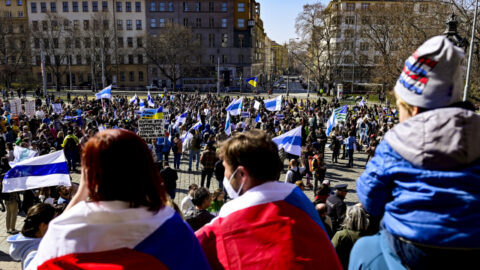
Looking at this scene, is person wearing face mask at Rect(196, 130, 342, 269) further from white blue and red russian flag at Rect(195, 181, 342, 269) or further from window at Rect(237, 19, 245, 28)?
window at Rect(237, 19, 245, 28)

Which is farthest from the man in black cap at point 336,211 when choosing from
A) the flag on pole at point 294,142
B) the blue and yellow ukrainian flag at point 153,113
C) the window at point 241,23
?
the window at point 241,23

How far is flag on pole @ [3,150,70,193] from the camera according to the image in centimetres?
705

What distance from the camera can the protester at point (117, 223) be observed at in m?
1.64

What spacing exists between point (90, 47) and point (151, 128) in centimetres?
6426

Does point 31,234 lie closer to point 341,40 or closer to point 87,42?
point 341,40

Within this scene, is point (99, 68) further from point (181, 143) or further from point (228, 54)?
point (181, 143)

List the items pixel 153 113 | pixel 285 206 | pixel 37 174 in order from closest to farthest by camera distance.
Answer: pixel 285 206 → pixel 37 174 → pixel 153 113

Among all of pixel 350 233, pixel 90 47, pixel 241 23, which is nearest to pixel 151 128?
pixel 350 233

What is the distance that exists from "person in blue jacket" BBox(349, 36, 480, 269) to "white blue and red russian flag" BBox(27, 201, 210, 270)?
3.09ft

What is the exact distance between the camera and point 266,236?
6.12 feet

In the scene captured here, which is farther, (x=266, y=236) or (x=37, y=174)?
(x=37, y=174)

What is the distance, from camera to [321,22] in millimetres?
A: 61125

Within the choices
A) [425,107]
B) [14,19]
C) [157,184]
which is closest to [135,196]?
[157,184]

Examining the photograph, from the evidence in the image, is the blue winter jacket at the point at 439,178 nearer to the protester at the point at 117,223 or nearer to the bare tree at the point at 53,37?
the protester at the point at 117,223
